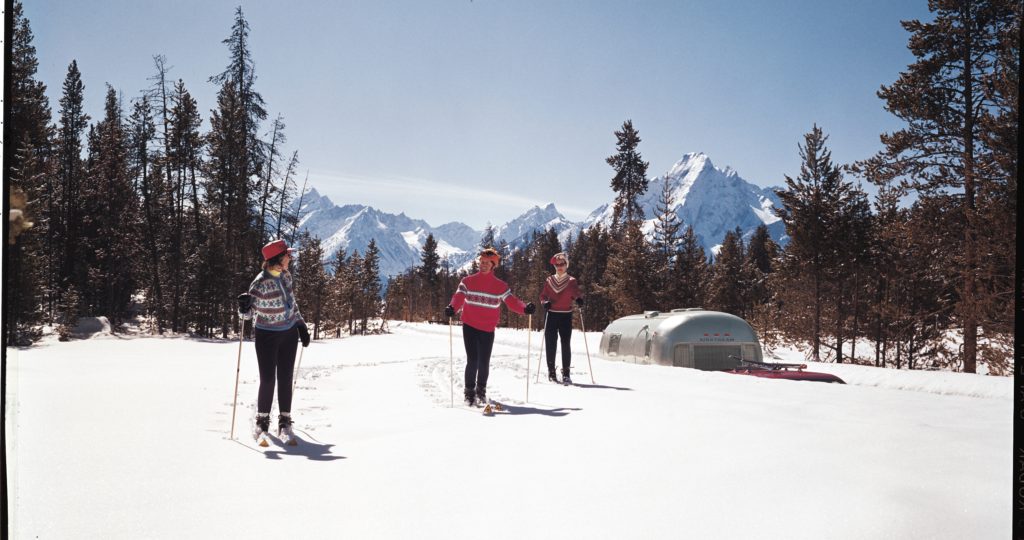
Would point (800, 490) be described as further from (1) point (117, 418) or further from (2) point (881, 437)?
(1) point (117, 418)

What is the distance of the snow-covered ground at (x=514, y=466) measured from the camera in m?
2.56

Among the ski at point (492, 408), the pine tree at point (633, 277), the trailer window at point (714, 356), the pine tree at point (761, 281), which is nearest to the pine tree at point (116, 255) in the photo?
the ski at point (492, 408)

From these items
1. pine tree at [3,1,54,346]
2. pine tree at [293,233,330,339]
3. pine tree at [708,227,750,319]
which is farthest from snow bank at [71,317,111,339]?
pine tree at [708,227,750,319]

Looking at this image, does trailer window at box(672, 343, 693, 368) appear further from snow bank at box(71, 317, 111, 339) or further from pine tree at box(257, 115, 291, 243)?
snow bank at box(71, 317, 111, 339)

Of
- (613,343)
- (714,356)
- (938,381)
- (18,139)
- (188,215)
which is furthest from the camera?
(188,215)

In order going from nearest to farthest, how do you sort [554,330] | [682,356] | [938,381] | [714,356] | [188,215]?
[938,381] → [554,330] → [682,356] → [714,356] → [188,215]

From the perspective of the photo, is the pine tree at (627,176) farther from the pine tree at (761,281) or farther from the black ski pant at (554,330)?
the black ski pant at (554,330)

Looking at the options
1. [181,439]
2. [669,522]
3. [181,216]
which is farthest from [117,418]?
[181,216]

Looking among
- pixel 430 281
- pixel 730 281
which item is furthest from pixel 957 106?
pixel 430 281

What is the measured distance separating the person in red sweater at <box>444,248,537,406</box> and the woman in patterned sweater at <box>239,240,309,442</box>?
6.86 feet

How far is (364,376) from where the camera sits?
936 centimetres

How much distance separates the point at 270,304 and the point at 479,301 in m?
2.75

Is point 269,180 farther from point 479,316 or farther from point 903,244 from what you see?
point 903,244

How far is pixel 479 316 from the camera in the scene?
6.94m
